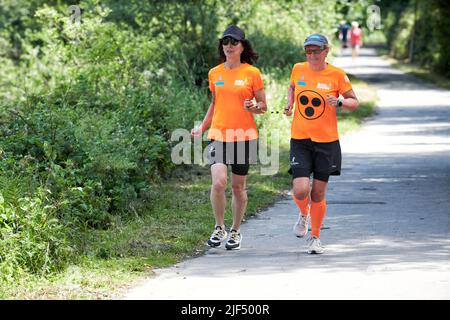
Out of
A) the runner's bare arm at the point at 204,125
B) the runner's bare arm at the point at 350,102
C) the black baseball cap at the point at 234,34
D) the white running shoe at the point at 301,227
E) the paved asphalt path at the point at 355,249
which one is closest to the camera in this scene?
the paved asphalt path at the point at 355,249

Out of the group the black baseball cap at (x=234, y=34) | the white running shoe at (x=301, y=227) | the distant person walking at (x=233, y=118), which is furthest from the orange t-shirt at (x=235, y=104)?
the white running shoe at (x=301, y=227)

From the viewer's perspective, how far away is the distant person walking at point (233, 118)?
9578mm

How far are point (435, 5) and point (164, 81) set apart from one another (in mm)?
22627

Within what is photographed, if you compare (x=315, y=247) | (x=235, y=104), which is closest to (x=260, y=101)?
(x=235, y=104)

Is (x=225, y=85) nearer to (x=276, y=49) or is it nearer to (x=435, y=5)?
(x=276, y=49)

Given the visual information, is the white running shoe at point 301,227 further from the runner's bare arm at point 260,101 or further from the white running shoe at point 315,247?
the runner's bare arm at point 260,101

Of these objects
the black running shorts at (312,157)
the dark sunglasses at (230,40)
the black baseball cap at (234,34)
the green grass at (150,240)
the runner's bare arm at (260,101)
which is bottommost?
the green grass at (150,240)

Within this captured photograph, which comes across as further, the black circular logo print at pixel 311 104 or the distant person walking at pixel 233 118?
the distant person walking at pixel 233 118

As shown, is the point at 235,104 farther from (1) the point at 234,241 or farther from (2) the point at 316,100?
(1) the point at 234,241

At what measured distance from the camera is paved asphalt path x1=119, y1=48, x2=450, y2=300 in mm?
7785

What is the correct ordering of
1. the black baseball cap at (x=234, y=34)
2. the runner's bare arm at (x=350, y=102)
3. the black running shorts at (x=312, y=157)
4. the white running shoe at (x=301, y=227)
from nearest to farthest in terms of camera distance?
the runner's bare arm at (x=350, y=102)
the black running shorts at (x=312, y=157)
the black baseball cap at (x=234, y=34)
the white running shoe at (x=301, y=227)

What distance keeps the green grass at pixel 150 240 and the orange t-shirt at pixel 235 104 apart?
1.13 metres

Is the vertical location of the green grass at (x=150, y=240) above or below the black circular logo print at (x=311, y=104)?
below

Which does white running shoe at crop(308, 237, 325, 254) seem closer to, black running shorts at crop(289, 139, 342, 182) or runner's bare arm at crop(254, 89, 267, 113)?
black running shorts at crop(289, 139, 342, 182)
